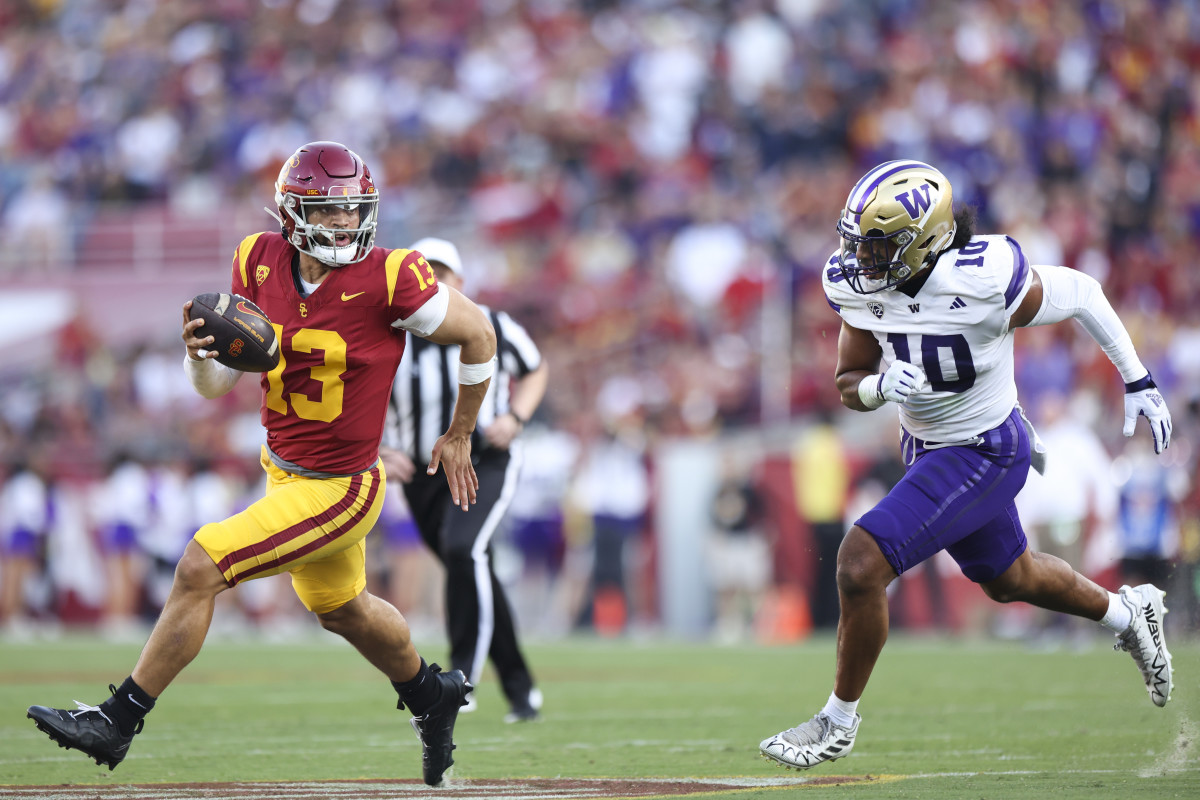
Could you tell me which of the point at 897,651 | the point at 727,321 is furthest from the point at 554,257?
the point at 897,651

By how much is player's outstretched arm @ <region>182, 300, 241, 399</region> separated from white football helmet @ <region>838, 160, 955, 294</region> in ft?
6.07

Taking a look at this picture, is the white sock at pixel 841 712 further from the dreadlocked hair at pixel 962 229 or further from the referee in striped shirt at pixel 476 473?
the referee in striped shirt at pixel 476 473

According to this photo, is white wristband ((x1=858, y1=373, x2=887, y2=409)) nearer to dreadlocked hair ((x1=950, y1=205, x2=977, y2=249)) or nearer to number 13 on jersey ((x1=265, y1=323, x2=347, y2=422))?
dreadlocked hair ((x1=950, y1=205, x2=977, y2=249))

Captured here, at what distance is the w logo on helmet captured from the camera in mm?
4648

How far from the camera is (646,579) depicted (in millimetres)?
13156

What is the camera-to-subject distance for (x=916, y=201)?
184 inches

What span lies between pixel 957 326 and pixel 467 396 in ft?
4.84

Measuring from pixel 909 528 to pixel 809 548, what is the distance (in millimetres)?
8114

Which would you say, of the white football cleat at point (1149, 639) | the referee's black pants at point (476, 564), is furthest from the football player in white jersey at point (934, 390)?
the referee's black pants at point (476, 564)

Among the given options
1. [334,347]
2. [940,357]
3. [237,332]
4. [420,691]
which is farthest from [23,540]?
[940,357]

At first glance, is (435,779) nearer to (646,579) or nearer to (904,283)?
(904,283)

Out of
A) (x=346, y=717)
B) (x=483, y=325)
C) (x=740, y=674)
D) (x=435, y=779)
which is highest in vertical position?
(x=483, y=325)

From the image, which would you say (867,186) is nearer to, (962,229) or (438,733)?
(962,229)

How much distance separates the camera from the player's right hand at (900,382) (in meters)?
4.56
